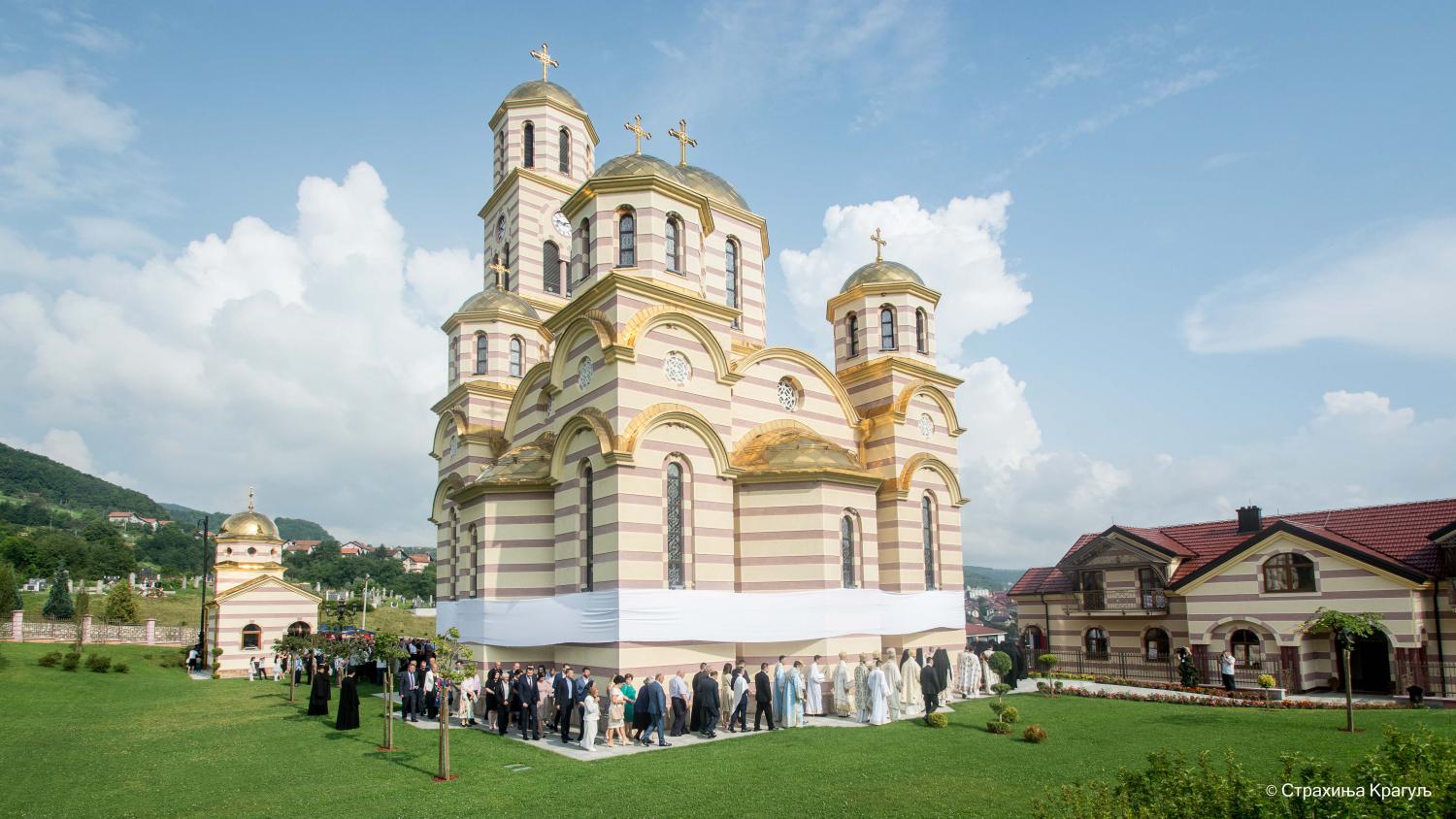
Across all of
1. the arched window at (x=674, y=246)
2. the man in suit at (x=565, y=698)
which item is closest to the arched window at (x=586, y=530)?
the man in suit at (x=565, y=698)

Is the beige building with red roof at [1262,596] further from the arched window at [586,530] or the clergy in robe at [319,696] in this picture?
the clergy in robe at [319,696]

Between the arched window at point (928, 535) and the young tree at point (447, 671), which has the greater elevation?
the arched window at point (928, 535)

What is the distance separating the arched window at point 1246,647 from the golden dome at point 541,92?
92.4 ft

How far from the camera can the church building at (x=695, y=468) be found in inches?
727

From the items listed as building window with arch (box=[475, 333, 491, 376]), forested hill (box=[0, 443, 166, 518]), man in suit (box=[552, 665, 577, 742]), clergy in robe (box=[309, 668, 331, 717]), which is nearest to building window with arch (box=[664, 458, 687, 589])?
man in suit (box=[552, 665, 577, 742])

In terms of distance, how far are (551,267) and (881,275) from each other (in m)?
12.2

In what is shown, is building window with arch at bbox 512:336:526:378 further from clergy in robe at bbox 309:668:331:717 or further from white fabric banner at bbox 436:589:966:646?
clergy in robe at bbox 309:668:331:717

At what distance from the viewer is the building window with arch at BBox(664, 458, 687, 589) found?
1866 centimetres

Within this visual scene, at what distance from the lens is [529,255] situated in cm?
3023

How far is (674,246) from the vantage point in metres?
20.7

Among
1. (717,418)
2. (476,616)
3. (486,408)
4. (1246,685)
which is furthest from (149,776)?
(1246,685)

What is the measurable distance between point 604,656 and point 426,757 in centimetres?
414

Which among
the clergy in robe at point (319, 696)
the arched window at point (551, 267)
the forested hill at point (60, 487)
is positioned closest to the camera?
the clergy in robe at point (319, 696)

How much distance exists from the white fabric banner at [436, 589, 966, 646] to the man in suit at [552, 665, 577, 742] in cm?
121
